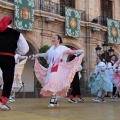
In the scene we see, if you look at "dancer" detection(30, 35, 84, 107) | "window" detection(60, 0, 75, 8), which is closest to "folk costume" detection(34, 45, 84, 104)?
"dancer" detection(30, 35, 84, 107)

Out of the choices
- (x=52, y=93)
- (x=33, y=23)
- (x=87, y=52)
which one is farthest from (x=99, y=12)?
(x=52, y=93)

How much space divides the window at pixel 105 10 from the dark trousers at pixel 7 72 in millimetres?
15278

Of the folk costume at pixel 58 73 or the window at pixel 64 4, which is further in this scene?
the window at pixel 64 4

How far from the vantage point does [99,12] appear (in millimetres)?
20016

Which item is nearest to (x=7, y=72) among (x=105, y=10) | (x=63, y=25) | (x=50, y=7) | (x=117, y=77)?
(x=117, y=77)

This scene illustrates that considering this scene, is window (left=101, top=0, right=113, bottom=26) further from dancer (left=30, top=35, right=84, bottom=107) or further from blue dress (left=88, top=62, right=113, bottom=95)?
dancer (left=30, top=35, right=84, bottom=107)

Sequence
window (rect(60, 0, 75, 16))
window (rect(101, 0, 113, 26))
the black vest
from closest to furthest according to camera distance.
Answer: the black vest, window (rect(60, 0, 75, 16)), window (rect(101, 0, 113, 26))

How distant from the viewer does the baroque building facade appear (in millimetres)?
15930

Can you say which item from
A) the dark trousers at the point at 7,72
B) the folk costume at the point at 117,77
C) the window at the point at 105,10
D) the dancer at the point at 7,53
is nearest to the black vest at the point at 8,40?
the dancer at the point at 7,53

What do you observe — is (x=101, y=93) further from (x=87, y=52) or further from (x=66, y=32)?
(x=87, y=52)

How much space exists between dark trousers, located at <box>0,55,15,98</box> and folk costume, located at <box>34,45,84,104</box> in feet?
3.76

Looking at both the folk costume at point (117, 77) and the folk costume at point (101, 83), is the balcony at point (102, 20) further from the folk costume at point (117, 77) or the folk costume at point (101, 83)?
the folk costume at point (101, 83)

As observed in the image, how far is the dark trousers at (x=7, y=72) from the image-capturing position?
536cm

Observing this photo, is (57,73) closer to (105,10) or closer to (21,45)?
(21,45)
